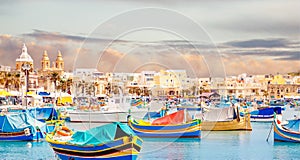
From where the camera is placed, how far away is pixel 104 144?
17.3 metres

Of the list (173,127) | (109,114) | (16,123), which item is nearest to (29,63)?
(109,114)

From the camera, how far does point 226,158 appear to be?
899 inches

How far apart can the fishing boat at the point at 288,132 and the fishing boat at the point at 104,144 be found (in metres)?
12.2

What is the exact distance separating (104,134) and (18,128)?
11401 millimetres

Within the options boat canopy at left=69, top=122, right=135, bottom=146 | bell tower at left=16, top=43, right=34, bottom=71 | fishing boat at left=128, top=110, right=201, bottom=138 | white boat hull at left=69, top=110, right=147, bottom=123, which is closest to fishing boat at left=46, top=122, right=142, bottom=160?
boat canopy at left=69, top=122, right=135, bottom=146

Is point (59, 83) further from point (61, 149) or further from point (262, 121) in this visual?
point (61, 149)

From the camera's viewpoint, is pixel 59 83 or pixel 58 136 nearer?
pixel 58 136

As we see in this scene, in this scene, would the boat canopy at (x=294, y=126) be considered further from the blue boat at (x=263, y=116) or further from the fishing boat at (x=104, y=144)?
the blue boat at (x=263, y=116)

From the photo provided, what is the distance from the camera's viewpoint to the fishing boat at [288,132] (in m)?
27.1

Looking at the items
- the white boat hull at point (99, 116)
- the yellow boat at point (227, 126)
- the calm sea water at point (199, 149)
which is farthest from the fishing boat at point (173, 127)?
the white boat hull at point (99, 116)

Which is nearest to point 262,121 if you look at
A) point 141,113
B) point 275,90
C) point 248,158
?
point 141,113

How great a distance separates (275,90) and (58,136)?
115 m

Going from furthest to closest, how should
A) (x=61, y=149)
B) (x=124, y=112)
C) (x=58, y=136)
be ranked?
(x=124, y=112) < (x=58, y=136) < (x=61, y=149)

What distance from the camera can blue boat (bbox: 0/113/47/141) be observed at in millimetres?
27344
